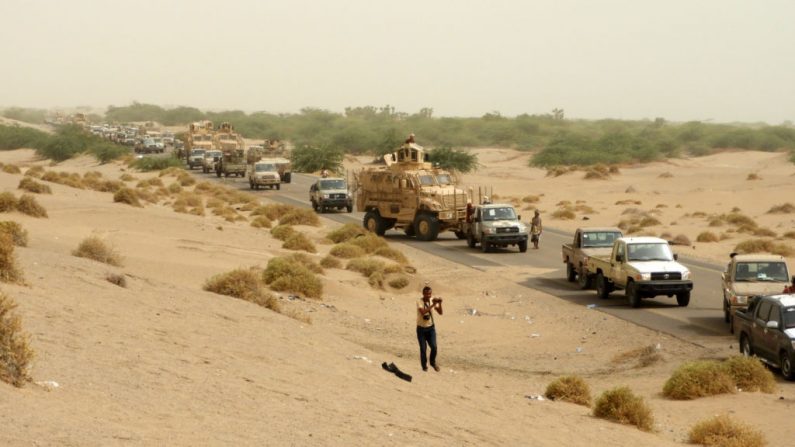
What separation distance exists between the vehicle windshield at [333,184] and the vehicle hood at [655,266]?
30739 mm

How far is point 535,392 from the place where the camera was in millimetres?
17047

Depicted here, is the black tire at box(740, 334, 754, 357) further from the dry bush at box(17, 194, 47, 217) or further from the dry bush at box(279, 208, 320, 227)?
the dry bush at box(279, 208, 320, 227)

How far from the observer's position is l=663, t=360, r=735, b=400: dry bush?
16.6 metres

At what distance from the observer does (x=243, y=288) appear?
21.9 meters

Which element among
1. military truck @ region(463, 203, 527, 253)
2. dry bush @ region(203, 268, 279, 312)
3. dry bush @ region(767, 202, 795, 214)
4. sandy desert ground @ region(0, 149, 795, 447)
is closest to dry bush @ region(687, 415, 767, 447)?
sandy desert ground @ region(0, 149, 795, 447)

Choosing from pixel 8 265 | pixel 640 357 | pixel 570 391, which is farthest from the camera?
pixel 640 357

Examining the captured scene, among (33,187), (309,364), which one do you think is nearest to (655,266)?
(309,364)

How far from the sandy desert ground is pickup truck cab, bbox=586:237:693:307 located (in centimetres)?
121

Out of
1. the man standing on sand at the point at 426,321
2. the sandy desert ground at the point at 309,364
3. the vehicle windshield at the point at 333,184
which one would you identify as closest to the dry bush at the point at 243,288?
the sandy desert ground at the point at 309,364

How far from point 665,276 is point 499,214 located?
13.6 m

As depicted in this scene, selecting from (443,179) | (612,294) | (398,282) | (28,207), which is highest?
(443,179)

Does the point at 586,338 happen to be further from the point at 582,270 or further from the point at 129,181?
the point at 129,181

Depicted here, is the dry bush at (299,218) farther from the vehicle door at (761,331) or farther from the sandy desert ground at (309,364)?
the vehicle door at (761,331)

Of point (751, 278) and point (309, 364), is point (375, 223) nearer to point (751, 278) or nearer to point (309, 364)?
point (751, 278)
